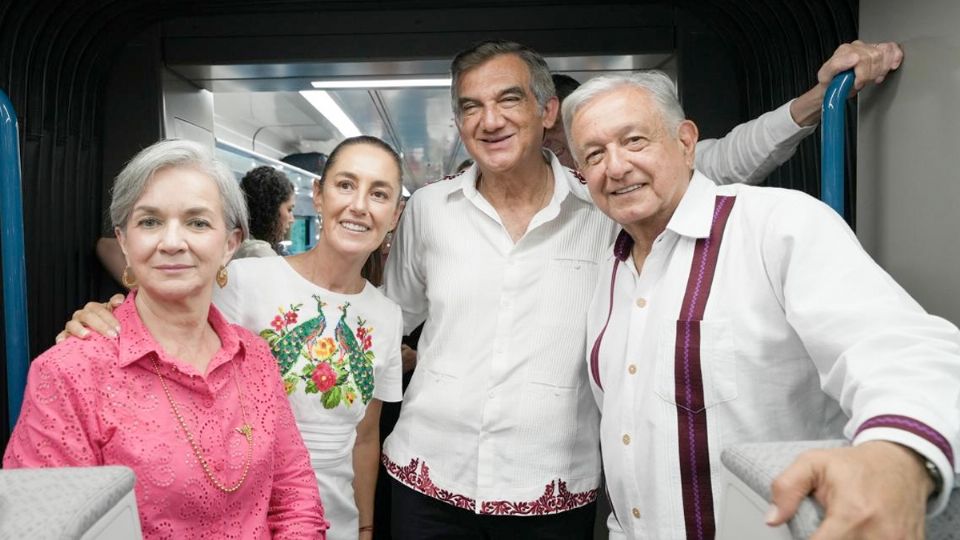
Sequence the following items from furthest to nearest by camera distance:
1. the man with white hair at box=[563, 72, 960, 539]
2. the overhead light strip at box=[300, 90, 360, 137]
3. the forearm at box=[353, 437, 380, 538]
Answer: the overhead light strip at box=[300, 90, 360, 137]
the forearm at box=[353, 437, 380, 538]
the man with white hair at box=[563, 72, 960, 539]

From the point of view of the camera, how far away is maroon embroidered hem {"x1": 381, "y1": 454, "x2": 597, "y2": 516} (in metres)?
1.80

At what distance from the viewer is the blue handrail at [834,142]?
5.06 feet

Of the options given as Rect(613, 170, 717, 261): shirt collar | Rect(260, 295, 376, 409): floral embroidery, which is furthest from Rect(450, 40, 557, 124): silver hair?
Rect(260, 295, 376, 409): floral embroidery

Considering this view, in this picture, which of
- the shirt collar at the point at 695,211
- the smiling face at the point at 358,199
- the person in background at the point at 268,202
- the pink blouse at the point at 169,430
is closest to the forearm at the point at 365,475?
the pink blouse at the point at 169,430

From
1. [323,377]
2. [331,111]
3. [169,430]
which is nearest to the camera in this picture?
[169,430]

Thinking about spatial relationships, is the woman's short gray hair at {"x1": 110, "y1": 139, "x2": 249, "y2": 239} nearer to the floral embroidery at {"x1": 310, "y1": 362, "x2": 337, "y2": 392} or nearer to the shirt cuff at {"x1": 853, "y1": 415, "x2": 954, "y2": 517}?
the floral embroidery at {"x1": 310, "y1": 362, "x2": 337, "y2": 392}

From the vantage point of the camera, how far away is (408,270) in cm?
212

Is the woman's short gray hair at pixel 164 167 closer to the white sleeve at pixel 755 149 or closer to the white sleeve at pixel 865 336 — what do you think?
the white sleeve at pixel 865 336

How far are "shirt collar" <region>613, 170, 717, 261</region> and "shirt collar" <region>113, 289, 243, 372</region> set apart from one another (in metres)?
1.02

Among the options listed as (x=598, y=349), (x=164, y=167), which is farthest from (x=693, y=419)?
(x=164, y=167)

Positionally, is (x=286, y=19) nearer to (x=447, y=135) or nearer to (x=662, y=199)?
(x=662, y=199)

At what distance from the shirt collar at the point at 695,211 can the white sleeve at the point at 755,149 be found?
539mm

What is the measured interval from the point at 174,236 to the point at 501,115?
96cm

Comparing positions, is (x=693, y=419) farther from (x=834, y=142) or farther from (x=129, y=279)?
(x=129, y=279)
